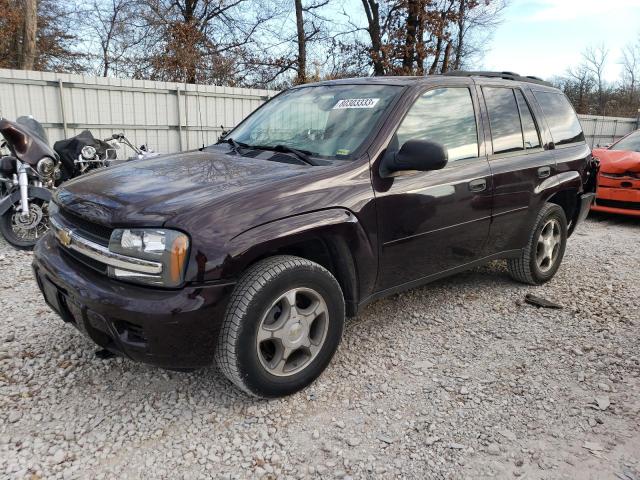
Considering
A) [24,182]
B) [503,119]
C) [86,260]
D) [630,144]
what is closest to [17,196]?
[24,182]

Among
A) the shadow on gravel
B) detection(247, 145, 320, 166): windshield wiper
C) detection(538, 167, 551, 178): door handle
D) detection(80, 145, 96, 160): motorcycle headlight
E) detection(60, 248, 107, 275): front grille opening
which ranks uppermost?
detection(247, 145, 320, 166): windshield wiper

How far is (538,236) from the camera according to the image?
436 cm

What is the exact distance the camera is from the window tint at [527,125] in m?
4.15

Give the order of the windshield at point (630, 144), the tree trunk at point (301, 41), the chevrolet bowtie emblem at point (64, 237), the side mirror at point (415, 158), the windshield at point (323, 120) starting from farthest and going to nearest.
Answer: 1. the tree trunk at point (301, 41)
2. the windshield at point (630, 144)
3. the windshield at point (323, 120)
4. the side mirror at point (415, 158)
5. the chevrolet bowtie emblem at point (64, 237)

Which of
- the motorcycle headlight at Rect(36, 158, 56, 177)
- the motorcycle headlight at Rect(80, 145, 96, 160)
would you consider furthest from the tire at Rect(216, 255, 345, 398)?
the motorcycle headlight at Rect(80, 145, 96, 160)

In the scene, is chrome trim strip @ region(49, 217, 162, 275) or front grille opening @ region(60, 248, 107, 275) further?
front grille opening @ region(60, 248, 107, 275)

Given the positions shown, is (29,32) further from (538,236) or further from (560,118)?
(538,236)

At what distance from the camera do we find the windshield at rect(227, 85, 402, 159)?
125 inches

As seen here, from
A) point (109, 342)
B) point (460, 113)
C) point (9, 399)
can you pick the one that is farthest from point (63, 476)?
point (460, 113)

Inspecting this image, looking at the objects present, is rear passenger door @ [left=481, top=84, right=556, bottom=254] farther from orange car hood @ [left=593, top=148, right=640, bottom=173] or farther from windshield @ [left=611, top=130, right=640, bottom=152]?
windshield @ [left=611, top=130, right=640, bottom=152]

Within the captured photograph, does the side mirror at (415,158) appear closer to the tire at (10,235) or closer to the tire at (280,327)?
the tire at (280,327)

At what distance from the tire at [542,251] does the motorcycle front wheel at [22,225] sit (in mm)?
4893

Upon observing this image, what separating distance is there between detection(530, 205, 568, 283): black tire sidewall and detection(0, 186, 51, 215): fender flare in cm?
505

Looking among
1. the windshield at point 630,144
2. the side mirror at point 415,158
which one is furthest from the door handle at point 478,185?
the windshield at point 630,144
